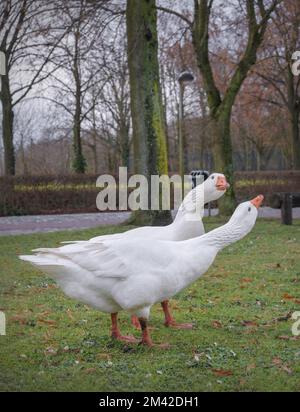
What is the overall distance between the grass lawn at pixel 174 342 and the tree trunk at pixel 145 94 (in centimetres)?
674

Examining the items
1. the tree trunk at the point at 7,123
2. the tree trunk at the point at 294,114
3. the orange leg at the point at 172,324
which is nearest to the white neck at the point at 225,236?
the orange leg at the point at 172,324

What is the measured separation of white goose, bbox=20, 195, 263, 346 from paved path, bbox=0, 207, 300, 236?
12527mm

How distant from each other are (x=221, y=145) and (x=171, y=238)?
493 inches

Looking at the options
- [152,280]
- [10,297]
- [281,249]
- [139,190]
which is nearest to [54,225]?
[139,190]

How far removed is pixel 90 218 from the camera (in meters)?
23.0

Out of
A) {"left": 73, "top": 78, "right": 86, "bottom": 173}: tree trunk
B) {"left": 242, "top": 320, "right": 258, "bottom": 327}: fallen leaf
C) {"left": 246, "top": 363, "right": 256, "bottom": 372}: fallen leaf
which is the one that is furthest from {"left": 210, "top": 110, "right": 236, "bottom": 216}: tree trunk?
{"left": 73, "top": 78, "right": 86, "bottom": 173}: tree trunk

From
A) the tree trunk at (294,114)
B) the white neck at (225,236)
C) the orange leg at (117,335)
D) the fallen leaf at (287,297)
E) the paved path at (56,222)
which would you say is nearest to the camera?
the white neck at (225,236)

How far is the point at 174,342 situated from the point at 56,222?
52.7 ft

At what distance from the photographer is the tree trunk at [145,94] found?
1580 cm

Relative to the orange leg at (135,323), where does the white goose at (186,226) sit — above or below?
above

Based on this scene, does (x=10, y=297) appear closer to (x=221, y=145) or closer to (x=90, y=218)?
(x=221, y=145)

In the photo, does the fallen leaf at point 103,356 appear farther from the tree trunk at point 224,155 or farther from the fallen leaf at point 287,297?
the tree trunk at point 224,155

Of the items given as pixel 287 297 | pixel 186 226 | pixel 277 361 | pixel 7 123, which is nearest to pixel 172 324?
pixel 186 226

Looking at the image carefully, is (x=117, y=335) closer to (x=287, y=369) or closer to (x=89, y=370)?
(x=89, y=370)
